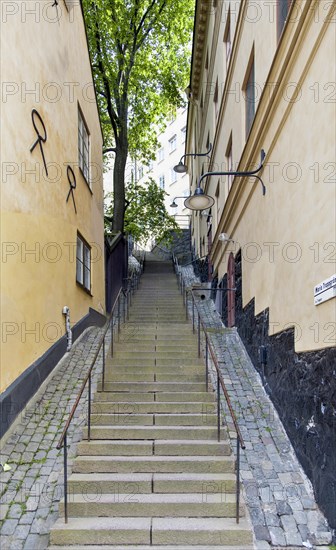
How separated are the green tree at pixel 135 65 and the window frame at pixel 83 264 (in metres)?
5.63

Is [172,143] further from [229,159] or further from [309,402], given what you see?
[309,402]

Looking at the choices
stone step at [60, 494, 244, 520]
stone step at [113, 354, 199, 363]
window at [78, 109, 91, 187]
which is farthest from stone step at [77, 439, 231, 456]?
window at [78, 109, 91, 187]

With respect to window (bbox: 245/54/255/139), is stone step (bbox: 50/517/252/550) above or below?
below

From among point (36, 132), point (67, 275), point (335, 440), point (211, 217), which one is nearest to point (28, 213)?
point (36, 132)

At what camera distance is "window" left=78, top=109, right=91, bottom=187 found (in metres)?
10.1

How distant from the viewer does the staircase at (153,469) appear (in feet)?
14.0

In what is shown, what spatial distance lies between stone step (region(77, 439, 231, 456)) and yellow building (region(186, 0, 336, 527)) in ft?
3.21

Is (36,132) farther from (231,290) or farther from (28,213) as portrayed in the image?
(231,290)

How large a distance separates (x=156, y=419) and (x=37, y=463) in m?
1.65

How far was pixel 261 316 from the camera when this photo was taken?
734 cm

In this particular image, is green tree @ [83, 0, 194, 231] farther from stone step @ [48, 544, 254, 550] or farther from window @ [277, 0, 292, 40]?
stone step @ [48, 544, 254, 550]

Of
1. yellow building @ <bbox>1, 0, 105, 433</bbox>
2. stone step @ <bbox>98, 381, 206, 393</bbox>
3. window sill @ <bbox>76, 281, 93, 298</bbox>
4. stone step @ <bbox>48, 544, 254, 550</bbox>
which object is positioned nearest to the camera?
→ stone step @ <bbox>48, 544, 254, 550</bbox>

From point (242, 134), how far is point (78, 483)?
748 centimetres

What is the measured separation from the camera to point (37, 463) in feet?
16.7
